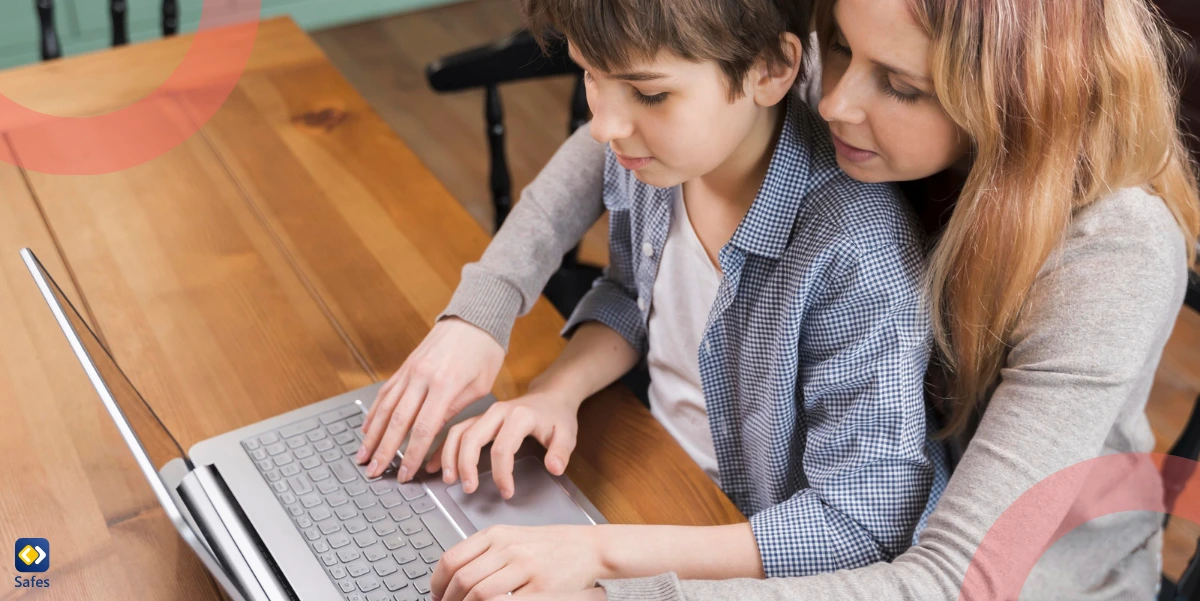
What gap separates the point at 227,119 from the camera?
1.29 m

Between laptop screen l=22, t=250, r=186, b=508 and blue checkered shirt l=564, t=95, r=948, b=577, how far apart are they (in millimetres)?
443

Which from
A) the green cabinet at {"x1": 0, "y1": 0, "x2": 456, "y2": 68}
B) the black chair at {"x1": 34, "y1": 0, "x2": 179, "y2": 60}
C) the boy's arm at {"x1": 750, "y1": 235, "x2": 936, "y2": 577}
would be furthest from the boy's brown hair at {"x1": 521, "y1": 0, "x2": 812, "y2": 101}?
the green cabinet at {"x1": 0, "y1": 0, "x2": 456, "y2": 68}

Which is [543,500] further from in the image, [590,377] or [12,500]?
[12,500]

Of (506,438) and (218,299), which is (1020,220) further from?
(218,299)

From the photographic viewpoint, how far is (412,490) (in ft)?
2.80

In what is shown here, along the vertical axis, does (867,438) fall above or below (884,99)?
below

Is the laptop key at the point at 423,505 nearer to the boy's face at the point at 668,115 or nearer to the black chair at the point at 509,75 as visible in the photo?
the boy's face at the point at 668,115

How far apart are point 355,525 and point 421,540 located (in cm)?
5

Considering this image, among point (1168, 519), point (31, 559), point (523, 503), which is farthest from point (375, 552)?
point (1168, 519)

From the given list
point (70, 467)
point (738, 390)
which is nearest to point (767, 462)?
point (738, 390)

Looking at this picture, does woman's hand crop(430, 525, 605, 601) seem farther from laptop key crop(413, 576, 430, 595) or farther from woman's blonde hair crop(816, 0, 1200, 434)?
woman's blonde hair crop(816, 0, 1200, 434)

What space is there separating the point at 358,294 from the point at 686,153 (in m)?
0.40

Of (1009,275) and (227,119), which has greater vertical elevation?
(1009,275)

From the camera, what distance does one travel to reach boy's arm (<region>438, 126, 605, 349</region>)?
97cm
